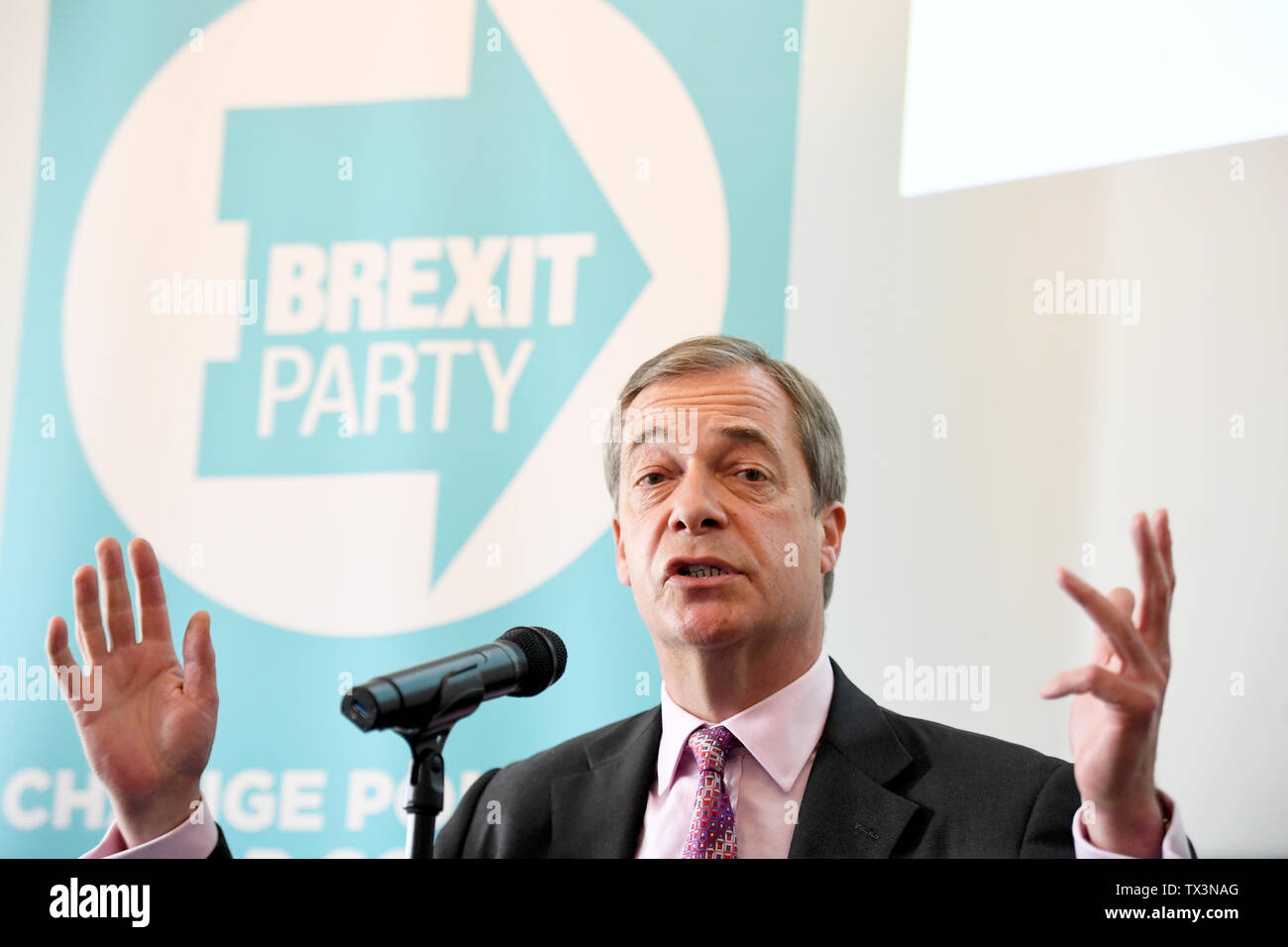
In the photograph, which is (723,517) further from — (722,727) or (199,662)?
(199,662)

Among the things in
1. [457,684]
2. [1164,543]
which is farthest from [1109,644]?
[457,684]

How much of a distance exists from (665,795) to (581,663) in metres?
0.62

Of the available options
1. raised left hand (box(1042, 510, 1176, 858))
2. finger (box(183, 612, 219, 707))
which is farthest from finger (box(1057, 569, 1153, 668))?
finger (box(183, 612, 219, 707))

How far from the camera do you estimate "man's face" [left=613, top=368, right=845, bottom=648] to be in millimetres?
2420

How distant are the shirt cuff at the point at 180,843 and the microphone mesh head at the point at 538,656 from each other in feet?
2.42

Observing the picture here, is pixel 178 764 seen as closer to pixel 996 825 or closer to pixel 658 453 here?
pixel 658 453

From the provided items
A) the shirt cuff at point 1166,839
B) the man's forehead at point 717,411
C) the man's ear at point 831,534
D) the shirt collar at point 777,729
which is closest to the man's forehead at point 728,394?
the man's forehead at point 717,411

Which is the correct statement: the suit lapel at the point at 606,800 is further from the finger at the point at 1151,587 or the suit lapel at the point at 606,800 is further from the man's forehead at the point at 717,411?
the finger at the point at 1151,587

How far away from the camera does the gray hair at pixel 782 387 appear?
262cm

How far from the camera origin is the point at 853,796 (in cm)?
223

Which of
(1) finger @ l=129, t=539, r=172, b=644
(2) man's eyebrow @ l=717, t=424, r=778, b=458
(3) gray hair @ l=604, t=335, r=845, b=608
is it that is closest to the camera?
(1) finger @ l=129, t=539, r=172, b=644

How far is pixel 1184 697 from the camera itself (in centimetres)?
262

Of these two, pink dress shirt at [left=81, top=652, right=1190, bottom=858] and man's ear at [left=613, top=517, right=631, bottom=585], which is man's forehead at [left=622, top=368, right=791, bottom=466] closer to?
man's ear at [left=613, top=517, right=631, bottom=585]

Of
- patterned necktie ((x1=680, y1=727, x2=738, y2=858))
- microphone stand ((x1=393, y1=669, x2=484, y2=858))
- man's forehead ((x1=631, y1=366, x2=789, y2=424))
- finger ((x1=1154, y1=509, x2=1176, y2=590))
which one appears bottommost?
patterned necktie ((x1=680, y1=727, x2=738, y2=858))
